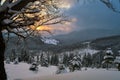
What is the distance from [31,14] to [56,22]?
1584mm

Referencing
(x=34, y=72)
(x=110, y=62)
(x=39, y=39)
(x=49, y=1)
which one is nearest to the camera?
(x=49, y=1)

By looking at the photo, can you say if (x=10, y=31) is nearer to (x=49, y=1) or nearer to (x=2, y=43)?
(x=2, y=43)

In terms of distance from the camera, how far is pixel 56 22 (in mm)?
17438

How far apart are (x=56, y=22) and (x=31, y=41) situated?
176 centimetres

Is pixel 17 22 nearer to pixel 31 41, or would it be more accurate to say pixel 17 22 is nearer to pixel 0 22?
pixel 0 22

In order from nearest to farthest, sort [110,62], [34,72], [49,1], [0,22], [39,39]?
[0,22] → [49,1] → [39,39] → [110,62] → [34,72]

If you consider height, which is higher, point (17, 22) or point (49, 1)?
point (49, 1)

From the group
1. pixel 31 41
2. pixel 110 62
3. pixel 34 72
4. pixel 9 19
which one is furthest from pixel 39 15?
pixel 34 72

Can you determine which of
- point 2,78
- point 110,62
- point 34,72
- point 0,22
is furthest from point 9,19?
point 34,72

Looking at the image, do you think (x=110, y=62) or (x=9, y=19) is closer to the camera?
(x=9, y=19)

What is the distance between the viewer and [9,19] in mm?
13578

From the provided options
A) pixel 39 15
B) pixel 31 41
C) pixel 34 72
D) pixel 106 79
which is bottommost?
pixel 34 72

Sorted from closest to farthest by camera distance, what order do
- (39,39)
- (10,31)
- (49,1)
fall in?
(10,31) < (49,1) < (39,39)

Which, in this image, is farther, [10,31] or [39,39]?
[39,39]
